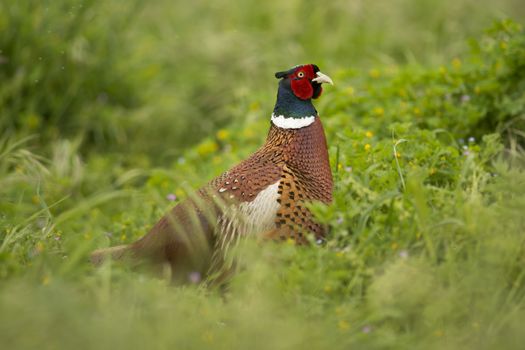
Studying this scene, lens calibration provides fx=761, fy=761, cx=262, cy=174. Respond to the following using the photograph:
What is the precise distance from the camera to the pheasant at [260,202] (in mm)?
3129

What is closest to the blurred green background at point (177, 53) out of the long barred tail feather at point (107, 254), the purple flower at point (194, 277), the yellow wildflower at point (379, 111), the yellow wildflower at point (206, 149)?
the yellow wildflower at point (206, 149)

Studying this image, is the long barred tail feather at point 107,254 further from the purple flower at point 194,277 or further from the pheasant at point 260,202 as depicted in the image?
the purple flower at point 194,277

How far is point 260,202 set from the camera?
10.3 ft

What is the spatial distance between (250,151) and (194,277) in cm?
186

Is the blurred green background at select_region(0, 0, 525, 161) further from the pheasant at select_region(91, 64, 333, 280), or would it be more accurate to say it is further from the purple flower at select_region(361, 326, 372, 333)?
the purple flower at select_region(361, 326, 372, 333)

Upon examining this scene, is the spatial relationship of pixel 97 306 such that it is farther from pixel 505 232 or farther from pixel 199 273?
pixel 505 232

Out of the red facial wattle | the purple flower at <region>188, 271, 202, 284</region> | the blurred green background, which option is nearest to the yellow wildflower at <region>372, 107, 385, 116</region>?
the blurred green background

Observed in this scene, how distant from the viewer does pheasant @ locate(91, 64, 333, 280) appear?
10.3ft

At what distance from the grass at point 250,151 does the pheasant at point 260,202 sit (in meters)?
0.17

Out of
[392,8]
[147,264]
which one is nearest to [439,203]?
[147,264]

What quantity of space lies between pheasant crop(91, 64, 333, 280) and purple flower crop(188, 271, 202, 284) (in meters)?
0.03

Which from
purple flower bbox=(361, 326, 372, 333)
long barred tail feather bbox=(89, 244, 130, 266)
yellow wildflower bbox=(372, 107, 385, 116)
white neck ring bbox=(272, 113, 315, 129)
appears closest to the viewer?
purple flower bbox=(361, 326, 372, 333)

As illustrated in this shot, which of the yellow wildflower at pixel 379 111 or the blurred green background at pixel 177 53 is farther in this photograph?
the blurred green background at pixel 177 53

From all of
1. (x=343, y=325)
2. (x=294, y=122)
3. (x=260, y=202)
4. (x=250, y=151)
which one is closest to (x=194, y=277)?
(x=260, y=202)
